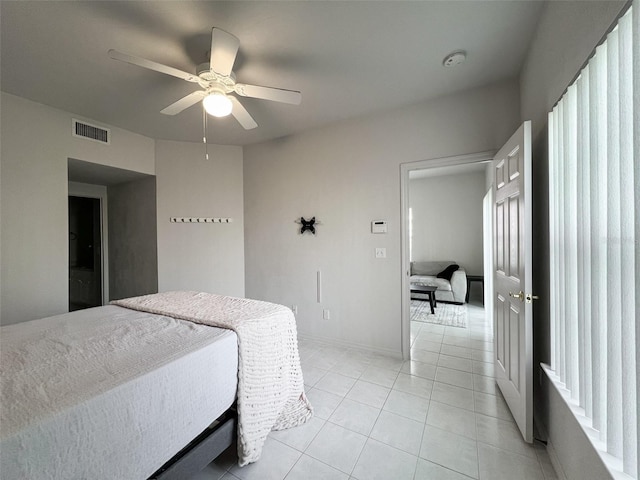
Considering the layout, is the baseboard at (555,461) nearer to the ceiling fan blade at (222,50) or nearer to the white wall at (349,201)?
the white wall at (349,201)

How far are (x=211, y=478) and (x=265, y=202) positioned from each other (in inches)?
115

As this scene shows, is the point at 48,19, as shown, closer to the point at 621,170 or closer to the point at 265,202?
the point at 265,202

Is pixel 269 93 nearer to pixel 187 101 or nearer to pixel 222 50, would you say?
pixel 222 50

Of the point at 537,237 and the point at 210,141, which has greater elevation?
the point at 210,141

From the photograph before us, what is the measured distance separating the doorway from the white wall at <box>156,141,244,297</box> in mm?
1625

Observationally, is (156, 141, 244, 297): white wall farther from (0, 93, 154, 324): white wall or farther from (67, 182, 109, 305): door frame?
(67, 182, 109, 305): door frame

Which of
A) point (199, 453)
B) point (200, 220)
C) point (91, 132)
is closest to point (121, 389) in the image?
point (199, 453)

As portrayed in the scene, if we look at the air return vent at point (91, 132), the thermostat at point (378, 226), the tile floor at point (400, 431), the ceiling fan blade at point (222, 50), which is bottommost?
the tile floor at point (400, 431)

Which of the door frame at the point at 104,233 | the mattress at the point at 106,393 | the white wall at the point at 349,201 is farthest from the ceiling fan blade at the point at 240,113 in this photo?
the door frame at the point at 104,233

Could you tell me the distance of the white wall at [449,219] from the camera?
211 inches

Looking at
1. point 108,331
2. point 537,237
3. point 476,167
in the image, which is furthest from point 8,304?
point 476,167

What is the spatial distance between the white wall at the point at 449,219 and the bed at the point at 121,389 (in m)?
5.03

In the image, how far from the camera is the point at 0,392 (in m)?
0.84

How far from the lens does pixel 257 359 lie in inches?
59.0
